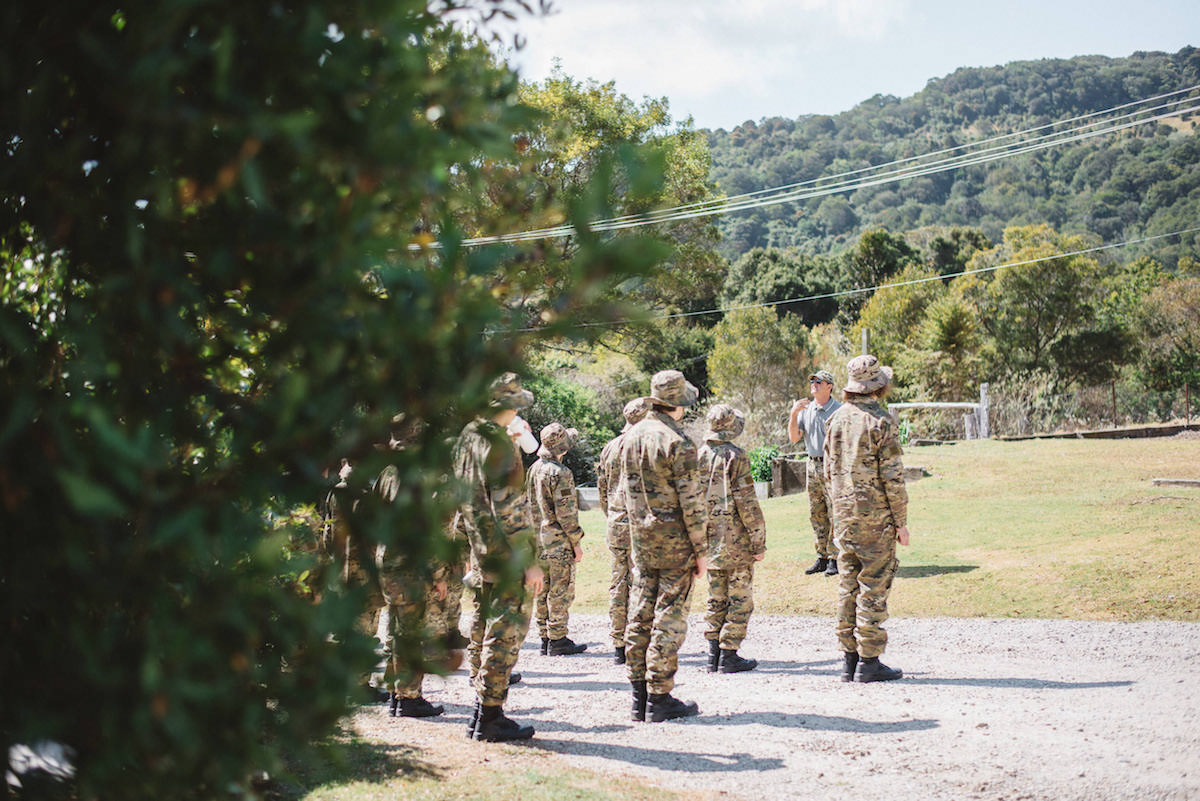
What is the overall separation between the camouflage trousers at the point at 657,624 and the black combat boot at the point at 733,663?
1.76 m

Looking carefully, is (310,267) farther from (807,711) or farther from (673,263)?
(673,263)

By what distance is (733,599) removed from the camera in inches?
361

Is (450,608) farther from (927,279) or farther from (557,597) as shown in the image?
(927,279)

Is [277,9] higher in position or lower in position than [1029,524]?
higher

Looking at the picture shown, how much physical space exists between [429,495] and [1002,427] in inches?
1250

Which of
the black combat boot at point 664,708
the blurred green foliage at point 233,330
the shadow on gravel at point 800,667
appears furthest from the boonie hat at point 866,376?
the blurred green foliage at point 233,330

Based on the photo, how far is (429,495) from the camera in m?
1.97

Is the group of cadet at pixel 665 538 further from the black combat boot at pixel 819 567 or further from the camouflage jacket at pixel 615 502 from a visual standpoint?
the black combat boot at pixel 819 567

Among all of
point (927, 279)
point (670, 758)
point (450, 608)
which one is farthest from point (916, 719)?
point (927, 279)

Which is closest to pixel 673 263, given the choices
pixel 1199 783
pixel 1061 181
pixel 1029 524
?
pixel 1029 524

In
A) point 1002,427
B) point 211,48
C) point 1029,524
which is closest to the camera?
point 211,48

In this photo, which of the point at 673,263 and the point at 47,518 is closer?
the point at 47,518

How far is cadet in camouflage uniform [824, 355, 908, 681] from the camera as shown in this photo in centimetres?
817

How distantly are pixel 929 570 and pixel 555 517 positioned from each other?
5.46 meters
